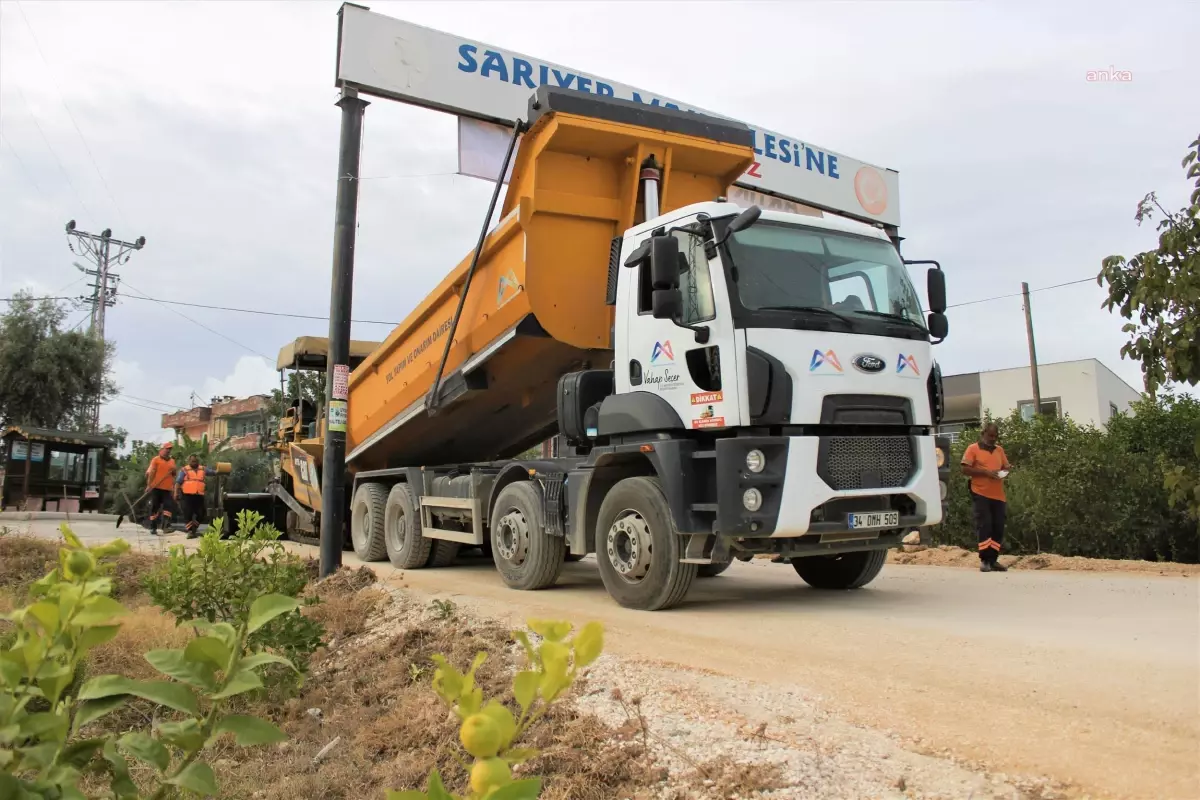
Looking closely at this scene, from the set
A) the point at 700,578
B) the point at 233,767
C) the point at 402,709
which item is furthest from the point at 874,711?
the point at 700,578

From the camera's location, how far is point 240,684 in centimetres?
108

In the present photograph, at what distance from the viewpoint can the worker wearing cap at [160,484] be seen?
14.3 m

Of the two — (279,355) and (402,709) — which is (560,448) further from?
(279,355)

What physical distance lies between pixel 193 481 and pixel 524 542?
9.33 meters

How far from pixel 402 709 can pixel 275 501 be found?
441 inches

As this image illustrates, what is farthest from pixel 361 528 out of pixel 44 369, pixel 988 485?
pixel 44 369

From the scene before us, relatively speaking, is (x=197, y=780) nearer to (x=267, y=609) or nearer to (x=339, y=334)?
(x=267, y=609)

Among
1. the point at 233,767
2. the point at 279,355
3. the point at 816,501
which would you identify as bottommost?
the point at 233,767

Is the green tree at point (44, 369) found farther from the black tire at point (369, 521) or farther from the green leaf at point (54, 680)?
the green leaf at point (54, 680)

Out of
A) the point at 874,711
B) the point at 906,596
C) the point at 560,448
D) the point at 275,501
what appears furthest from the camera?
the point at 275,501

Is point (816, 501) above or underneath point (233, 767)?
above

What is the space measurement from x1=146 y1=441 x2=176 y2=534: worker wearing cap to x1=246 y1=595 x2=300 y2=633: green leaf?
1473 centimetres

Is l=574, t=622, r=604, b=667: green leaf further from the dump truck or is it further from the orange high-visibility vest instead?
the orange high-visibility vest

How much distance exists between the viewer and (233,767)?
3.27 m
